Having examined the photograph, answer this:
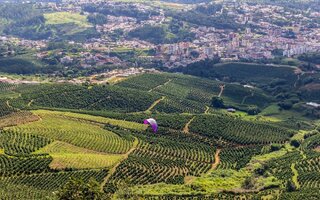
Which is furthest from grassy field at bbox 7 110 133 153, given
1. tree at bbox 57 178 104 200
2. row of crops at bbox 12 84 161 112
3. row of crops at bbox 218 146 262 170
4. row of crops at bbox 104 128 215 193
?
tree at bbox 57 178 104 200

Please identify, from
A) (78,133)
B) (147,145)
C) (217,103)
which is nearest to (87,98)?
(78,133)

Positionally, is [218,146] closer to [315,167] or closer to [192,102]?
[315,167]

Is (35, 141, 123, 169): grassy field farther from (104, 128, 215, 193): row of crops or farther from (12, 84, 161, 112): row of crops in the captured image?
(12, 84, 161, 112): row of crops

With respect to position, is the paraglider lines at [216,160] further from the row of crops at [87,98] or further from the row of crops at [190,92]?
the row of crops at [87,98]

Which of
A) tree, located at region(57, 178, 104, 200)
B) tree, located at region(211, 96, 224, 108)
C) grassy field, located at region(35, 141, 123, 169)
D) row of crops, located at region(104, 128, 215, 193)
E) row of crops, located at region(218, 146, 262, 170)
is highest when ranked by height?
tree, located at region(57, 178, 104, 200)

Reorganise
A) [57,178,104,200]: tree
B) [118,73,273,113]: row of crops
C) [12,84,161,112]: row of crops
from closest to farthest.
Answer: [57,178,104,200]: tree → [12,84,161,112]: row of crops → [118,73,273,113]: row of crops

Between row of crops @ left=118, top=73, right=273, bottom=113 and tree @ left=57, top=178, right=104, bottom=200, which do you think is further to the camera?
row of crops @ left=118, top=73, right=273, bottom=113
